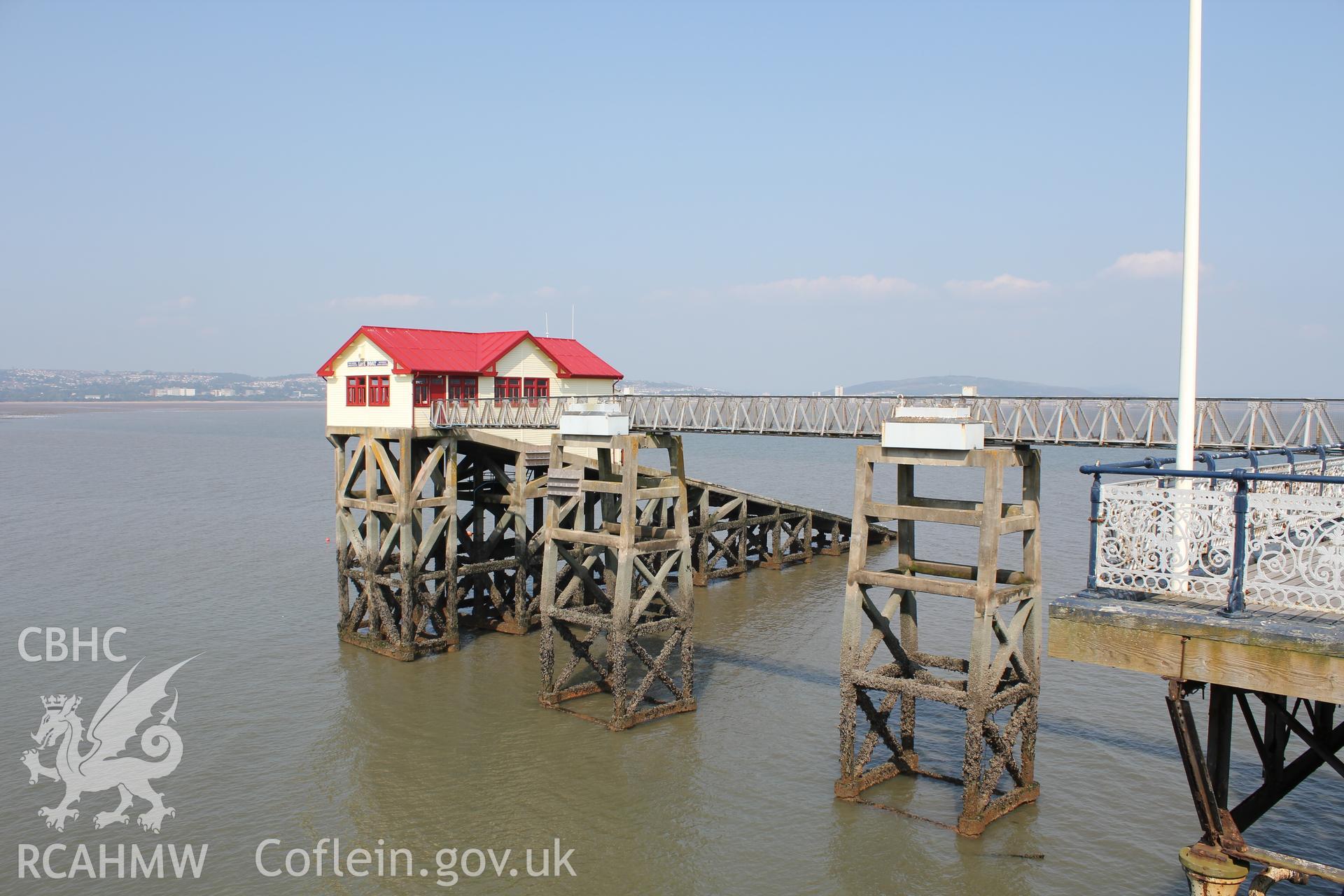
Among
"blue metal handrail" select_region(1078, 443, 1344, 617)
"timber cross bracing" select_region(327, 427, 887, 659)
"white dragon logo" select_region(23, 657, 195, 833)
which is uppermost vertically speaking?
"blue metal handrail" select_region(1078, 443, 1344, 617)

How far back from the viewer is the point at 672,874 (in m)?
13.5

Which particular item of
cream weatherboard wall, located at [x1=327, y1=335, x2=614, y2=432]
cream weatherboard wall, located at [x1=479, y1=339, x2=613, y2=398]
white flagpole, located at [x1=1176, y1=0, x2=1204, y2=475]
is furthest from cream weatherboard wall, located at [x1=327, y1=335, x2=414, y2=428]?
white flagpole, located at [x1=1176, y1=0, x2=1204, y2=475]

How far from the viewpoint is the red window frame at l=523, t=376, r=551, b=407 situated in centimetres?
2873

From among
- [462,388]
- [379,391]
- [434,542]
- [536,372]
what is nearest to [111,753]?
[434,542]

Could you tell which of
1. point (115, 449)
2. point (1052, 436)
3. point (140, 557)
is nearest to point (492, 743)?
point (1052, 436)

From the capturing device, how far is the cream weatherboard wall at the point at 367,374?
25.8m

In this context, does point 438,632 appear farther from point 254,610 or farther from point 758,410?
point 758,410

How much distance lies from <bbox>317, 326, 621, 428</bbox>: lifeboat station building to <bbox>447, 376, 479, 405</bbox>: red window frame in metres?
0.02
